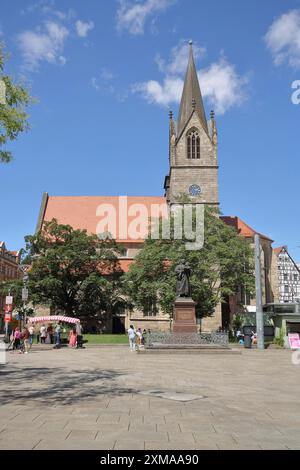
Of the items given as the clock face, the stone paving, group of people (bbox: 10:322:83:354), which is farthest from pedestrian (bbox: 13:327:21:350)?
the clock face

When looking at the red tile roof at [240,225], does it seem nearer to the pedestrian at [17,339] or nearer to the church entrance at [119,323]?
the church entrance at [119,323]

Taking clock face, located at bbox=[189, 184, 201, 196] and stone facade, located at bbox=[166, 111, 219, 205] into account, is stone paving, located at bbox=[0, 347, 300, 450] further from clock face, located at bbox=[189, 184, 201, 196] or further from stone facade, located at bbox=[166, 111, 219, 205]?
clock face, located at bbox=[189, 184, 201, 196]

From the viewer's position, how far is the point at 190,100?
52.8 meters

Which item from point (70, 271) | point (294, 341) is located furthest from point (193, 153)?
point (294, 341)

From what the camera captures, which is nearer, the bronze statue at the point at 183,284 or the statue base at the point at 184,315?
Result: the statue base at the point at 184,315

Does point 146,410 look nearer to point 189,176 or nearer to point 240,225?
point 189,176

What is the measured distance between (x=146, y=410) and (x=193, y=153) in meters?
46.0

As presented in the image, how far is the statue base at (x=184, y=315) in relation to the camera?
25609 millimetres

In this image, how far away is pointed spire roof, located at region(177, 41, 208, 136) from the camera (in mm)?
52469

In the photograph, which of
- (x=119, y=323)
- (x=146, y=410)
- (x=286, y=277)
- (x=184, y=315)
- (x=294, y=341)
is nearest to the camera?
(x=146, y=410)

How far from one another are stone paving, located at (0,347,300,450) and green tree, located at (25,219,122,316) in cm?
2835

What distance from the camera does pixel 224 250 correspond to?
35812mm

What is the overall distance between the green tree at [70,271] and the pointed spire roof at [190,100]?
17591mm

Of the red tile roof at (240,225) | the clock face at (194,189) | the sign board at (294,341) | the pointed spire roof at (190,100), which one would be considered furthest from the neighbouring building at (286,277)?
the sign board at (294,341)
